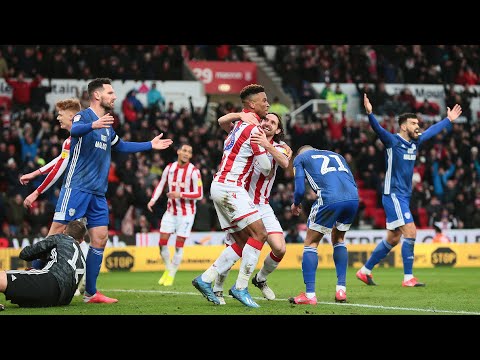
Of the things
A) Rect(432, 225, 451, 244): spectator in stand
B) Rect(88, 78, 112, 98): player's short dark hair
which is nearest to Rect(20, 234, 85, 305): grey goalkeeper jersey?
Rect(88, 78, 112, 98): player's short dark hair

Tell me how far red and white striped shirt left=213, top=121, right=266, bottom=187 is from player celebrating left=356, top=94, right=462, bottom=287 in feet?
15.9

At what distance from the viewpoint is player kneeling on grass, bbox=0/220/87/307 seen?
9188mm

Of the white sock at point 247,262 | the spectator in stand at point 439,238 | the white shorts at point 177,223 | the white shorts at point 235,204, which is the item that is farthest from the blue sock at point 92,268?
the spectator in stand at point 439,238

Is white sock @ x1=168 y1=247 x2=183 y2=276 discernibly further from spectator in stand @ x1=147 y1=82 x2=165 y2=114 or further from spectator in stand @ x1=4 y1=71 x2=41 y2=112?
spectator in stand @ x1=147 y1=82 x2=165 y2=114

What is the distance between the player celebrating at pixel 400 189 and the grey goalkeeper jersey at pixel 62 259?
19.2 feet

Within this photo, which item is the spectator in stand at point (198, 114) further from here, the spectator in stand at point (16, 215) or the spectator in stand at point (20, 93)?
the spectator in stand at point (16, 215)

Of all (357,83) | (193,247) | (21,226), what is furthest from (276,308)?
(357,83)

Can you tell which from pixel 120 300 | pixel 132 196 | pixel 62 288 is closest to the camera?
pixel 62 288

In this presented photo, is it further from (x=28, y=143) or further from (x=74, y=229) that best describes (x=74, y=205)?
(x=28, y=143)

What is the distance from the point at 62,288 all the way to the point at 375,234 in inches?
591

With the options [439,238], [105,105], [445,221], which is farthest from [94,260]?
[445,221]

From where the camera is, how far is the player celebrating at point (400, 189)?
1408cm

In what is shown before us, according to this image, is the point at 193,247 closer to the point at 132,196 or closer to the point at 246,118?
the point at 132,196

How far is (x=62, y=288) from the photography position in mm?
9375
